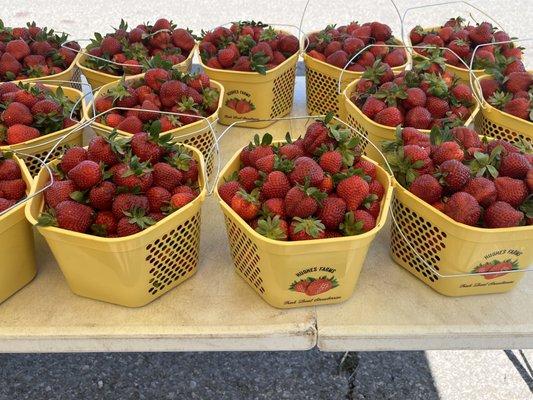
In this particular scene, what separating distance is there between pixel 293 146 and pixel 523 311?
55 centimetres

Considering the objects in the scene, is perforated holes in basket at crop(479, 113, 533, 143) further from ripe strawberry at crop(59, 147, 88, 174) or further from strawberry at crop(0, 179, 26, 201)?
strawberry at crop(0, 179, 26, 201)

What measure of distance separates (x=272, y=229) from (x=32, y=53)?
1146 mm

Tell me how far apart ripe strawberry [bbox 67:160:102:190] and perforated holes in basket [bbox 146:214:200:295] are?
0.55 ft

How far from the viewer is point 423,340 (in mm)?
963

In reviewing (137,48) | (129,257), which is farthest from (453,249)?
(137,48)

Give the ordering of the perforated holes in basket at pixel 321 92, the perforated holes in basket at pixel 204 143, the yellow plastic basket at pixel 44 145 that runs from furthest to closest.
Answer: the perforated holes in basket at pixel 321 92
the perforated holes in basket at pixel 204 143
the yellow plastic basket at pixel 44 145

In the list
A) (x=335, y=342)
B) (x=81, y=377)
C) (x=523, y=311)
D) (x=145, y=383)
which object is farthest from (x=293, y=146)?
(x=81, y=377)

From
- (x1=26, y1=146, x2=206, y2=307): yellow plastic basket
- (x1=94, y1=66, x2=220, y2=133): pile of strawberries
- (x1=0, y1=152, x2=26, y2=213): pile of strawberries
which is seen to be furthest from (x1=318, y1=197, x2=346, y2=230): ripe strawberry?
(x1=0, y1=152, x2=26, y2=213): pile of strawberries

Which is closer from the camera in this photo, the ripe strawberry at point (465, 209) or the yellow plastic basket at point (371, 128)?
the ripe strawberry at point (465, 209)

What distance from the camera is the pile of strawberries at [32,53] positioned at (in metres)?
1.51

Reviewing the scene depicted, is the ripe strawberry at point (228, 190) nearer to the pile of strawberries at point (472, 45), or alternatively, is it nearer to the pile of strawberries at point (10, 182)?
the pile of strawberries at point (10, 182)

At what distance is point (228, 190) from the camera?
38.1 inches

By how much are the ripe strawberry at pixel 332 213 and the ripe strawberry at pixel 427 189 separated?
154mm

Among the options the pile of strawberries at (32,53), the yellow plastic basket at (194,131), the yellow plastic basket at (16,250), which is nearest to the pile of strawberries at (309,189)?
the yellow plastic basket at (194,131)
